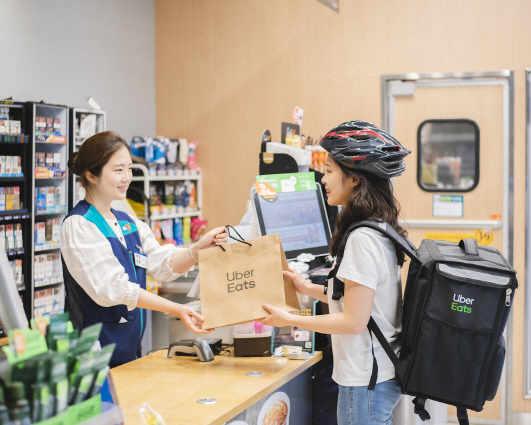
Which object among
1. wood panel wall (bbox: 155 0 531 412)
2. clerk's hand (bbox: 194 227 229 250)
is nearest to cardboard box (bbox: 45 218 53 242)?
wood panel wall (bbox: 155 0 531 412)

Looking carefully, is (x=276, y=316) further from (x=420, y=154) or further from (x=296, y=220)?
(x=420, y=154)

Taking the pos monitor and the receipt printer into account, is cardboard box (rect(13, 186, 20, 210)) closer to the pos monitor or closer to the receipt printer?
the pos monitor

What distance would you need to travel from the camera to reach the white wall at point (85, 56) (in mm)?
4656

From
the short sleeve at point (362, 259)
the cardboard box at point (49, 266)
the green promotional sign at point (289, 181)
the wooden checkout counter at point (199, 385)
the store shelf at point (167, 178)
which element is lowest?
the wooden checkout counter at point (199, 385)

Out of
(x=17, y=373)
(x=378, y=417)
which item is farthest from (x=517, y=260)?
(x=17, y=373)

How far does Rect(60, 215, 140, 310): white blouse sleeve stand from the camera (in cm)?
227

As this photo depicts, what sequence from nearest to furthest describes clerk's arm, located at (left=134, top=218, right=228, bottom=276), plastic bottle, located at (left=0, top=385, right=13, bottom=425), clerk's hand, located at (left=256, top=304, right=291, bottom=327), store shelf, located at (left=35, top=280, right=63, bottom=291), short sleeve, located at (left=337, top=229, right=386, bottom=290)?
1. plastic bottle, located at (left=0, top=385, right=13, bottom=425)
2. short sleeve, located at (left=337, top=229, right=386, bottom=290)
3. clerk's hand, located at (left=256, top=304, right=291, bottom=327)
4. clerk's arm, located at (left=134, top=218, right=228, bottom=276)
5. store shelf, located at (left=35, top=280, right=63, bottom=291)

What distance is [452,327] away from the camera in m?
1.88

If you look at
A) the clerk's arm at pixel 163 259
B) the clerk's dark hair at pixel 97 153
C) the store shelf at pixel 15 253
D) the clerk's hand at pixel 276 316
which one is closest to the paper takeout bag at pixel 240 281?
the clerk's hand at pixel 276 316

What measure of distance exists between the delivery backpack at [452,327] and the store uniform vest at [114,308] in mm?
1014

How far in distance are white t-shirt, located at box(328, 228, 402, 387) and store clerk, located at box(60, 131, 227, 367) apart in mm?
622

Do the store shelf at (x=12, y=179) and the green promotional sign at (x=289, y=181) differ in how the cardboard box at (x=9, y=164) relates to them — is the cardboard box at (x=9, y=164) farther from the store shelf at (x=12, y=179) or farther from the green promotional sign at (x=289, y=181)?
the green promotional sign at (x=289, y=181)

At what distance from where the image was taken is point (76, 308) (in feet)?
7.78

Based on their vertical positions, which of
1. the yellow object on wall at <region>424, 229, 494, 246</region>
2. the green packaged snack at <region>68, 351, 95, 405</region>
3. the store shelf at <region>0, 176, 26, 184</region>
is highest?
the store shelf at <region>0, 176, 26, 184</region>
